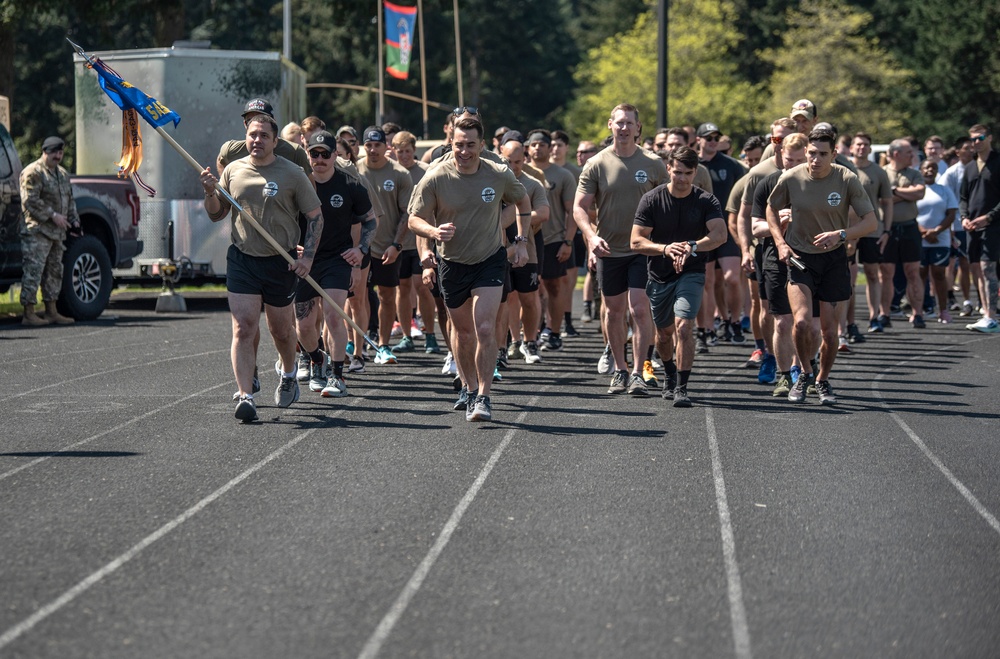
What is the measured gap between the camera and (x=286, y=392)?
412 inches

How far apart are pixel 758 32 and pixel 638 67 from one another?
718 cm

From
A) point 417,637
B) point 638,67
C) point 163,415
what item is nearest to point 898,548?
point 417,637

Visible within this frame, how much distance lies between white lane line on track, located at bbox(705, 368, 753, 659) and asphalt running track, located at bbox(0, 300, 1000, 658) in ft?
0.06

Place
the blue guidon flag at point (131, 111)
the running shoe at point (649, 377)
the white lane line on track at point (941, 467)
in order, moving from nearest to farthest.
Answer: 1. the white lane line on track at point (941, 467)
2. the blue guidon flag at point (131, 111)
3. the running shoe at point (649, 377)

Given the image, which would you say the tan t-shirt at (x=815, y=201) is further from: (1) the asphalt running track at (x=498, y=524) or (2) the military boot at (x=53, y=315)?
(2) the military boot at (x=53, y=315)

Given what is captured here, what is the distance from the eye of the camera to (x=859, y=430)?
387 inches

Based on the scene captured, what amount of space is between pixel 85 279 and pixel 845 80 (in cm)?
4960

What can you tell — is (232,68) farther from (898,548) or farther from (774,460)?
(898,548)

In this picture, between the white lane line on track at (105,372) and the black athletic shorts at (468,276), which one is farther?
the white lane line on track at (105,372)

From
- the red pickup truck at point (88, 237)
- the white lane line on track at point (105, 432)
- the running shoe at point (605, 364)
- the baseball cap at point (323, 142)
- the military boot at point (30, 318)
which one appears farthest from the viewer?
the military boot at point (30, 318)

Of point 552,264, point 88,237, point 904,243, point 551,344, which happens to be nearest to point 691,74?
point 904,243

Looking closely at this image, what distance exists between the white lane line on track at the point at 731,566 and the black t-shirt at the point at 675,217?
2092 mm

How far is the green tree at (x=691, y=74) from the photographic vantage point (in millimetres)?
67438

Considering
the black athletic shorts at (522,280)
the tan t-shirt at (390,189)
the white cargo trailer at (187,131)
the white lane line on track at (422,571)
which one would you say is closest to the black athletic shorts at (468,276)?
the white lane line on track at (422,571)
